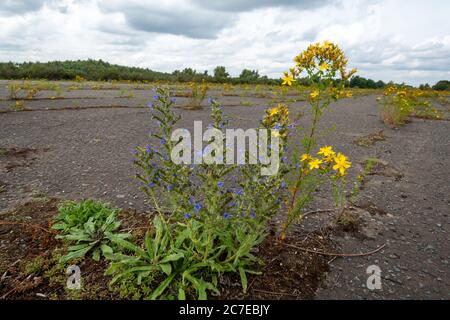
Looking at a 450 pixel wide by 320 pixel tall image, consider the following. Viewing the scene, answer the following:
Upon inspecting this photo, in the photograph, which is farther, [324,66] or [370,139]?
[370,139]

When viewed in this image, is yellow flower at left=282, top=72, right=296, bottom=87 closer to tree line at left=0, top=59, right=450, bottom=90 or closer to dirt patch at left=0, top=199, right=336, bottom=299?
dirt patch at left=0, top=199, right=336, bottom=299

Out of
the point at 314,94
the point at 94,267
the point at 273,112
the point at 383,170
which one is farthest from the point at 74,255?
the point at 383,170

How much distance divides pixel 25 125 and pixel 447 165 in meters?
7.56

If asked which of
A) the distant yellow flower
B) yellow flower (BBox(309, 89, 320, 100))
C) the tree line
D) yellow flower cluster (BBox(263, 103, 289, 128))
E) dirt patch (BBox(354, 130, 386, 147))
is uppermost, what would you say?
the tree line

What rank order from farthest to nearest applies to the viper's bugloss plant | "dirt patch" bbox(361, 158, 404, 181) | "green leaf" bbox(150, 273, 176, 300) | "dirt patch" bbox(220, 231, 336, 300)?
"dirt patch" bbox(361, 158, 404, 181), the viper's bugloss plant, "dirt patch" bbox(220, 231, 336, 300), "green leaf" bbox(150, 273, 176, 300)

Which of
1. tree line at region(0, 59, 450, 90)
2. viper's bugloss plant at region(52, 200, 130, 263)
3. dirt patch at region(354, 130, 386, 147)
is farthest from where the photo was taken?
tree line at region(0, 59, 450, 90)

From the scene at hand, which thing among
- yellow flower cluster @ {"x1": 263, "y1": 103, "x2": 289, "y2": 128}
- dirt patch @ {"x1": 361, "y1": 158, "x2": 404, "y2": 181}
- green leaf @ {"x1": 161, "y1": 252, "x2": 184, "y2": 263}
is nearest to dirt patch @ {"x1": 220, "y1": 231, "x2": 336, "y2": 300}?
green leaf @ {"x1": 161, "y1": 252, "x2": 184, "y2": 263}

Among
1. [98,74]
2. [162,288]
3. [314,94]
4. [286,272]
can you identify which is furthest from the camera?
[98,74]

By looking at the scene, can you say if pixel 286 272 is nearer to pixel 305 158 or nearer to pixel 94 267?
pixel 305 158

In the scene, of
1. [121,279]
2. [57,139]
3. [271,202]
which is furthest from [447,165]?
[57,139]

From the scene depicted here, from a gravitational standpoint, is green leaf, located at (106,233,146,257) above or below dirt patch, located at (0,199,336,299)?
above

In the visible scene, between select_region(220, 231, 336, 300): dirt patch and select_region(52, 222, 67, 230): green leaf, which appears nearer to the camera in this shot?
select_region(220, 231, 336, 300): dirt patch

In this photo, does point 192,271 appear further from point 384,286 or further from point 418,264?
point 418,264

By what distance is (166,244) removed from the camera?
2209 millimetres
